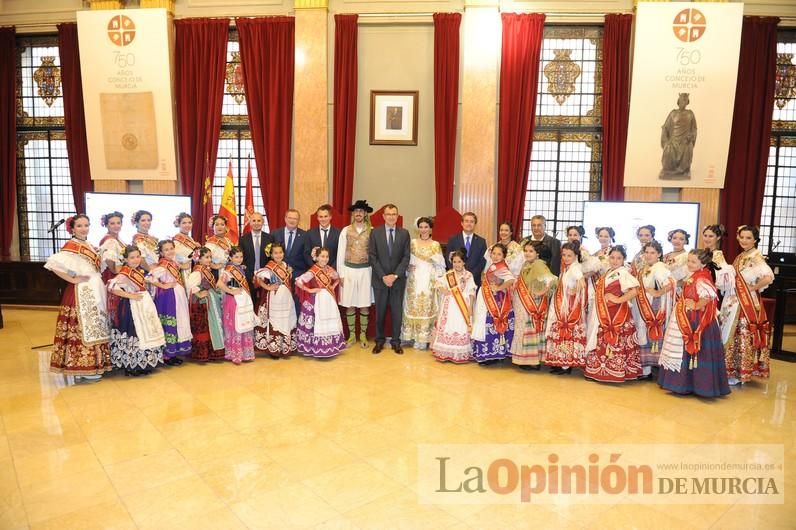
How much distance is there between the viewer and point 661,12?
7051mm

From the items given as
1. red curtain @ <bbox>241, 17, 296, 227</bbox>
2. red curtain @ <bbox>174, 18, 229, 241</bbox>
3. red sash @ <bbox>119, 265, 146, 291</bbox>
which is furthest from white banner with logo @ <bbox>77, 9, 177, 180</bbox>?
red sash @ <bbox>119, 265, 146, 291</bbox>

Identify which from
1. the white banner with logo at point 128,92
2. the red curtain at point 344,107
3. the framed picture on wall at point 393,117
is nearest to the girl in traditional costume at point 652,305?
the framed picture on wall at point 393,117

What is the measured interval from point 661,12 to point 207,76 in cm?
605

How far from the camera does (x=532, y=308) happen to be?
512cm

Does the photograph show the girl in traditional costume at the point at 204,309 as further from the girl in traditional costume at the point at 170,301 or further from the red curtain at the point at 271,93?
the red curtain at the point at 271,93

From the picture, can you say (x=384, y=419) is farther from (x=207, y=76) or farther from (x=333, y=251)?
(x=207, y=76)

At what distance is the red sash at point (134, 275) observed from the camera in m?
4.82

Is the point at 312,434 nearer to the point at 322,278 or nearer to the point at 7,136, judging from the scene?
the point at 322,278

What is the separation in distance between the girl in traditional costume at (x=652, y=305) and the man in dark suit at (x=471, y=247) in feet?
4.97

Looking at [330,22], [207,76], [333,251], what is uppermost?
[330,22]

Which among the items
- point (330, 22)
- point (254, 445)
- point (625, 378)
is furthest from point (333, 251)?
point (330, 22)

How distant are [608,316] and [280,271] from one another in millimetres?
3049

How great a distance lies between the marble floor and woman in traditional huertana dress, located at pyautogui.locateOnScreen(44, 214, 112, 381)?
7.9 inches

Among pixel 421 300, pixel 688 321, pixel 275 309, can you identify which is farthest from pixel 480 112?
pixel 688 321
